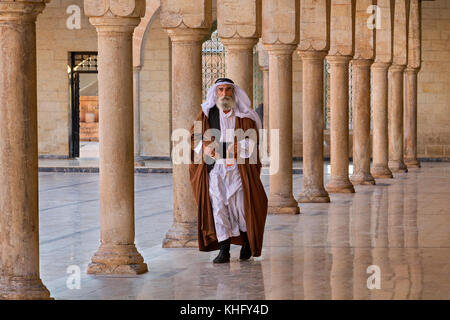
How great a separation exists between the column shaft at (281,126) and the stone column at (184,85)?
3303 millimetres

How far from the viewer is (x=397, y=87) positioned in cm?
2084

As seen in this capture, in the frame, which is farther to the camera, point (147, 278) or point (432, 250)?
point (432, 250)

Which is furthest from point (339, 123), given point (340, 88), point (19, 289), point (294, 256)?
point (19, 289)

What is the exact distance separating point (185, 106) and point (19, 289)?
11.5 feet

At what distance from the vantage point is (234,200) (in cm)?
802

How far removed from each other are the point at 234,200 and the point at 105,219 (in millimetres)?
1159

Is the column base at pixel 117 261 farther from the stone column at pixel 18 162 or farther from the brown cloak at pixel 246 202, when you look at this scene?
the stone column at pixel 18 162

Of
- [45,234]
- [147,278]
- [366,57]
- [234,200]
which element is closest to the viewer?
[147,278]

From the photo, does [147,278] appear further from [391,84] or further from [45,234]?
[391,84]

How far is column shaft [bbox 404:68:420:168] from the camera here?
74.5ft

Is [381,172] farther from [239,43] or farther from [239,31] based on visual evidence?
[239,31]

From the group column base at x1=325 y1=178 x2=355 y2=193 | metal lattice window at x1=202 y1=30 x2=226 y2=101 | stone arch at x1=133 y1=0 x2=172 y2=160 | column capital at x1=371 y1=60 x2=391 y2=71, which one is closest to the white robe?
column base at x1=325 y1=178 x2=355 y2=193

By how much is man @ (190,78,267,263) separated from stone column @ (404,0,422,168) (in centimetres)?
1515
